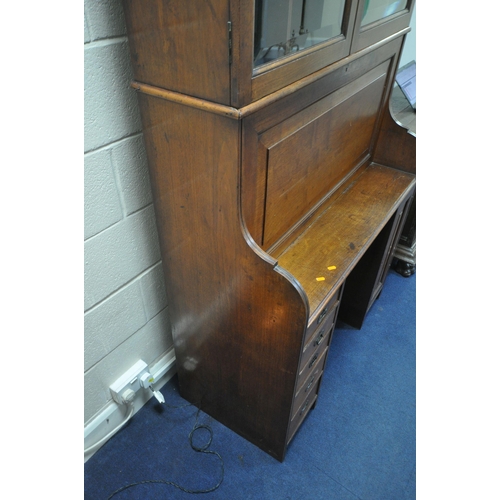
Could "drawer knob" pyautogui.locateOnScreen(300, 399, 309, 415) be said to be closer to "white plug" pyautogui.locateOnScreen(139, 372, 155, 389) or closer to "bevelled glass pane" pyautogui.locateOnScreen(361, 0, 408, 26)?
"white plug" pyautogui.locateOnScreen(139, 372, 155, 389)

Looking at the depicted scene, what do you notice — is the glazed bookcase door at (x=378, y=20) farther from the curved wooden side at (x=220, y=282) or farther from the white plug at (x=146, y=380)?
the white plug at (x=146, y=380)

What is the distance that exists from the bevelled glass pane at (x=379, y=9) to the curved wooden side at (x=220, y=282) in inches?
23.0

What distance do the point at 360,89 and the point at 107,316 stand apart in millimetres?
1019

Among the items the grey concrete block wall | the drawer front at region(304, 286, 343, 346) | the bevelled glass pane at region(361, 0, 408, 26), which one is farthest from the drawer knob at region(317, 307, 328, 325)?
the bevelled glass pane at region(361, 0, 408, 26)

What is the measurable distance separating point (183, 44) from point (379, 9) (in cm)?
70

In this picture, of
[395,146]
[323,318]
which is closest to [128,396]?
[323,318]

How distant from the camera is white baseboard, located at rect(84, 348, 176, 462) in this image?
1.28 m

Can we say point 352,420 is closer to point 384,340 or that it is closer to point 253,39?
point 384,340

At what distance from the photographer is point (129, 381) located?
132 centimetres

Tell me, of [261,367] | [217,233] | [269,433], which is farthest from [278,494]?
[217,233]

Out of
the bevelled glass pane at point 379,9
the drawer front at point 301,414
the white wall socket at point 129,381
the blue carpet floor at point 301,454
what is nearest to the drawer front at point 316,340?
the drawer front at point 301,414

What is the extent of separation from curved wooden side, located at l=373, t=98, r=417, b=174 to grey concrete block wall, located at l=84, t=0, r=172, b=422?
0.98m

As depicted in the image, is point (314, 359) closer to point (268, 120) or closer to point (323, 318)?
point (323, 318)

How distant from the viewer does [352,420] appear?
1.49 meters
